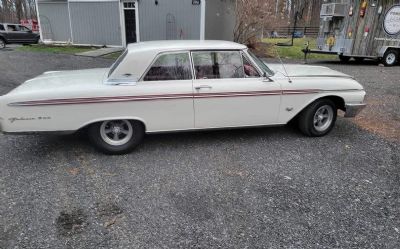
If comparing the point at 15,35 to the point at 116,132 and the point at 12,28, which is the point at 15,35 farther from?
the point at 116,132

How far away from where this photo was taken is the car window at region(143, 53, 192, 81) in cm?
460

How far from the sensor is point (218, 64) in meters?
4.82

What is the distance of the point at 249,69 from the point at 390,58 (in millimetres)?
12041

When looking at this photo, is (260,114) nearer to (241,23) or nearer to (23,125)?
(23,125)

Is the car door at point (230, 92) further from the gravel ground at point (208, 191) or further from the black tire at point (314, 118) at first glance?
the black tire at point (314, 118)

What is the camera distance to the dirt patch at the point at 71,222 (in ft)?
10.2

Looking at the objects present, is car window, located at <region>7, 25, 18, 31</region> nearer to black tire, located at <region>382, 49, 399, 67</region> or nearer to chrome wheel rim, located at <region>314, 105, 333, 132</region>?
black tire, located at <region>382, 49, 399, 67</region>

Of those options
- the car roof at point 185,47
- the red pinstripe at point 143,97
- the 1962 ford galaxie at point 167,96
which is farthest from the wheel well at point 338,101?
the car roof at point 185,47

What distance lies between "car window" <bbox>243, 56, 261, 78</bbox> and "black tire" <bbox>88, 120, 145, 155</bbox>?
1750 mm

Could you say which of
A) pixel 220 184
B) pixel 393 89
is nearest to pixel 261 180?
pixel 220 184

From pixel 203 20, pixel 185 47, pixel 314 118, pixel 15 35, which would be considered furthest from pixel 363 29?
pixel 15 35

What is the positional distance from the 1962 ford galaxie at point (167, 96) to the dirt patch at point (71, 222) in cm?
137

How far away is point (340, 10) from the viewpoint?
14.1m

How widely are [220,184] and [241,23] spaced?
17494 mm
